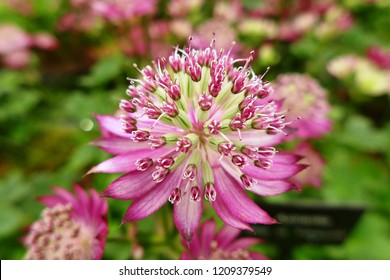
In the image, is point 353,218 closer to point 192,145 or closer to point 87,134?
point 192,145

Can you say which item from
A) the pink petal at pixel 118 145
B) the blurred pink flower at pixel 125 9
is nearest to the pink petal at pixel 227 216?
the pink petal at pixel 118 145

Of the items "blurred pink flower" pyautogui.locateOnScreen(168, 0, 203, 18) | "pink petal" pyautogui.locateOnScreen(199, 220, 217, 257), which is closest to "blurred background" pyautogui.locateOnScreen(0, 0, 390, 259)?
"blurred pink flower" pyautogui.locateOnScreen(168, 0, 203, 18)

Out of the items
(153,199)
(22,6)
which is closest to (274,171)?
→ (153,199)

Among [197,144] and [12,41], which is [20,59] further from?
[197,144]

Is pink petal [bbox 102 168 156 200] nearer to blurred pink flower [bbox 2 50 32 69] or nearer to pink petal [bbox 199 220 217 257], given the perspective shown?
pink petal [bbox 199 220 217 257]
